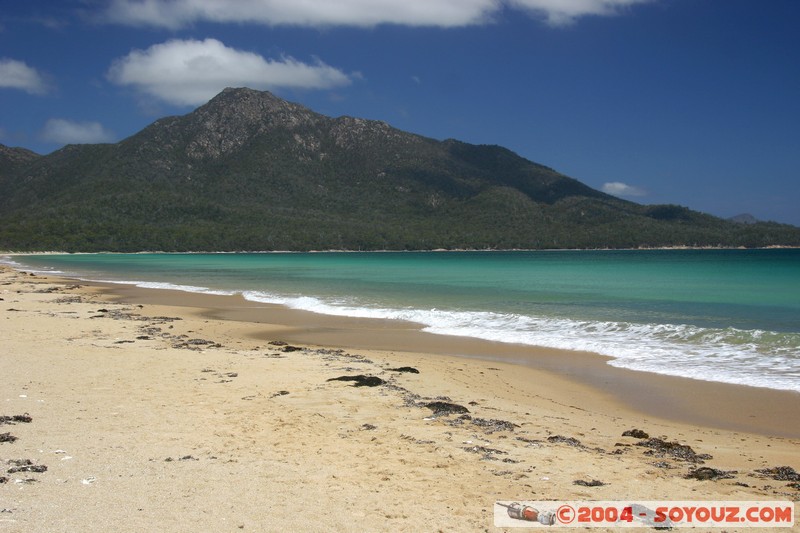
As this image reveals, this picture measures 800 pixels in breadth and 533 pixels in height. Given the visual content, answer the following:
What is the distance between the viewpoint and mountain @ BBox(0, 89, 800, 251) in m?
122

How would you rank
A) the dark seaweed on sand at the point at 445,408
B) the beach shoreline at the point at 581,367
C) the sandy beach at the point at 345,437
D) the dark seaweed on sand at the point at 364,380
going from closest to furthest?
1. the sandy beach at the point at 345,437
2. the dark seaweed on sand at the point at 445,408
3. the beach shoreline at the point at 581,367
4. the dark seaweed on sand at the point at 364,380

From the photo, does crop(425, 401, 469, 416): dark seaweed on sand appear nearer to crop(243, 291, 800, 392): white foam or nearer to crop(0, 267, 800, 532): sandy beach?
crop(0, 267, 800, 532): sandy beach

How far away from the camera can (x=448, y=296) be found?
88.9ft

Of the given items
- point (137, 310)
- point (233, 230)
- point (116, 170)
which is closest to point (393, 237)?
point (233, 230)

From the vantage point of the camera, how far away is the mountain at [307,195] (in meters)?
122

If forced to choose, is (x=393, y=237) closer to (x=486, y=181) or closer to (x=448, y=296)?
(x=486, y=181)

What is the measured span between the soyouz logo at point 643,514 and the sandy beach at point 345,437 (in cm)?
16

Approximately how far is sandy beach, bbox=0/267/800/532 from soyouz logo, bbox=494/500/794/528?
162mm

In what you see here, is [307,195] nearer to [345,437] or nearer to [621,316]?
[621,316]

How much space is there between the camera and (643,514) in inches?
187

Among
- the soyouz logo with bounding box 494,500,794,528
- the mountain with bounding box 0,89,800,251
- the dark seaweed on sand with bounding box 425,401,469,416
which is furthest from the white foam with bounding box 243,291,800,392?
the mountain with bounding box 0,89,800,251

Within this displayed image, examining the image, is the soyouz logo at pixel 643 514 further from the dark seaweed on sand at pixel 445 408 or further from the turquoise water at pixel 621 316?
the turquoise water at pixel 621 316

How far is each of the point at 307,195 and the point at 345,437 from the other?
449 ft

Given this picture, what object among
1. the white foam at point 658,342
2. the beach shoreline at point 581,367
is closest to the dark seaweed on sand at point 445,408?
the beach shoreline at point 581,367
